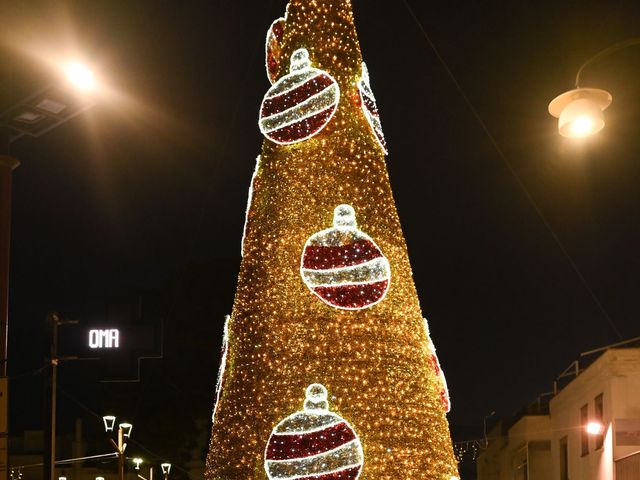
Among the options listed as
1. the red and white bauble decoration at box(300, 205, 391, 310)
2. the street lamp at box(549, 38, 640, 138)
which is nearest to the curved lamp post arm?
the street lamp at box(549, 38, 640, 138)

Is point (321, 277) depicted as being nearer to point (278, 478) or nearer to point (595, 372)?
point (278, 478)

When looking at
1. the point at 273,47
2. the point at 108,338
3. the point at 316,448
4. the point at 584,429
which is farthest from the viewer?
the point at 584,429

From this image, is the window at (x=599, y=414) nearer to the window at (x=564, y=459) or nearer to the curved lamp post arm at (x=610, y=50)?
the window at (x=564, y=459)

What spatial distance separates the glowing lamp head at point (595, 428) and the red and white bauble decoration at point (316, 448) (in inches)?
457

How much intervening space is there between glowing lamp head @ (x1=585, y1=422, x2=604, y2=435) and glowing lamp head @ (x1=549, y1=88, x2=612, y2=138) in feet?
45.3

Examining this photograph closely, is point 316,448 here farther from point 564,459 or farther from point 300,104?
point 564,459

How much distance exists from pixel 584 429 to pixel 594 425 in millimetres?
1550

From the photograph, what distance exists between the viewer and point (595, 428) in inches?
751

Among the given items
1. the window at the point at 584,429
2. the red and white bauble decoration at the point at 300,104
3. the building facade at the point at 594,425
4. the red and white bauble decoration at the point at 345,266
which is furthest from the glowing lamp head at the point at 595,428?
the red and white bauble decoration at the point at 300,104

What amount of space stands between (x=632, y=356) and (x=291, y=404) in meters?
10.6

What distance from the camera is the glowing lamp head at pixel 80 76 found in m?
9.49

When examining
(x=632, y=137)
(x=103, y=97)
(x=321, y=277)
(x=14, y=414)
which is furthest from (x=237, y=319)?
(x=14, y=414)

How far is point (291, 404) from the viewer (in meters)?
8.59

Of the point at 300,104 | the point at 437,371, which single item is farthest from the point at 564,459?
the point at 300,104
